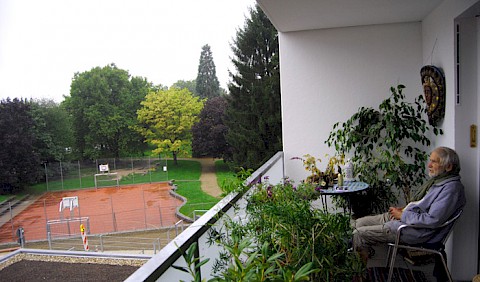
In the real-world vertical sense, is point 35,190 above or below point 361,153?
below

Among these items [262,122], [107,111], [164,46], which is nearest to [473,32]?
[262,122]

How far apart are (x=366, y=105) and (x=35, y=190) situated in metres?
28.8

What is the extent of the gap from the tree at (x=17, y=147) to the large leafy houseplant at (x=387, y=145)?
92.6ft

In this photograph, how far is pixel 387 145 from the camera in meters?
3.28

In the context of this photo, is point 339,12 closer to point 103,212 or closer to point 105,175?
point 103,212

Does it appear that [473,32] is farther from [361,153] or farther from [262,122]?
[262,122]

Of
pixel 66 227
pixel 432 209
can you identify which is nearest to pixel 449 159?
pixel 432 209

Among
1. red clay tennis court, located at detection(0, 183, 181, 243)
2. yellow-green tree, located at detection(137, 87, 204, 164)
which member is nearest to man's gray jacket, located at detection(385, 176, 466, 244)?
red clay tennis court, located at detection(0, 183, 181, 243)

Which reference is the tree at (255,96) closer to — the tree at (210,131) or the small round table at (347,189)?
the tree at (210,131)

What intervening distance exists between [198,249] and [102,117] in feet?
95.6

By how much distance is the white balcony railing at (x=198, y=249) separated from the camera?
910 mm

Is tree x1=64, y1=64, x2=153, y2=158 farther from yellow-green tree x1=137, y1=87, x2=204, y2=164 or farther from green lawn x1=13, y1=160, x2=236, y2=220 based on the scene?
green lawn x1=13, y1=160, x2=236, y2=220

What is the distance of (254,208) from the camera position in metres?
1.63

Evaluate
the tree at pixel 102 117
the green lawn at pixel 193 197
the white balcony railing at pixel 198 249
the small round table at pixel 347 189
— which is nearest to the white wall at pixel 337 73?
the small round table at pixel 347 189
